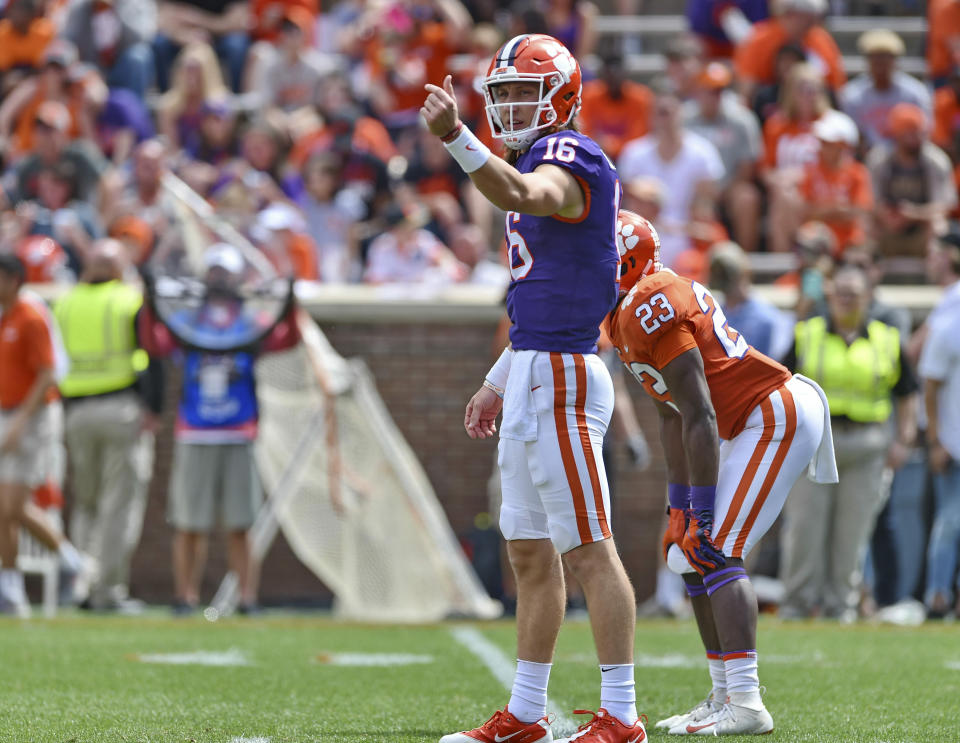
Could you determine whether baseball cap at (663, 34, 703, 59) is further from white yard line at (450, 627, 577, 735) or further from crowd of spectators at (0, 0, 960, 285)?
white yard line at (450, 627, 577, 735)

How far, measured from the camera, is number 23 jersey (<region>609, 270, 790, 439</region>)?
5328 millimetres

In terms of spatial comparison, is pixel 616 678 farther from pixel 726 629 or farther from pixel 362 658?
pixel 362 658

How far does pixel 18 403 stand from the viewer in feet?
35.9

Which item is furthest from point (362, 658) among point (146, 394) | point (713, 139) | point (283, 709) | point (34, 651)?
point (713, 139)

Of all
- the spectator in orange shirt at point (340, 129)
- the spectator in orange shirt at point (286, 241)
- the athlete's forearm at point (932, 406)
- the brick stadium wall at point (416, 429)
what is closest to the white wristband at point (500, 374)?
the athlete's forearm at point (932, 406)

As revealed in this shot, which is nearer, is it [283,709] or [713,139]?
[283,709]

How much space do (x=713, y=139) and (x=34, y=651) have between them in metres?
8.08

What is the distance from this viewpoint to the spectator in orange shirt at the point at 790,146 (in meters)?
13.3

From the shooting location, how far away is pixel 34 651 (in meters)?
7.98

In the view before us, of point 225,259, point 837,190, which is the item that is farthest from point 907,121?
point 225,259

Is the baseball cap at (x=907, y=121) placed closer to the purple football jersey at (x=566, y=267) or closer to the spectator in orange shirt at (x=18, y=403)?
the spectator in orange shirt at (x=18, y=403)

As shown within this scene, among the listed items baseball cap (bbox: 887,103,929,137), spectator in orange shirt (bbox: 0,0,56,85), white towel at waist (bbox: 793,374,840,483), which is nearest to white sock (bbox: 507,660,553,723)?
white towel at waist (bbox: 793,374,840,483)

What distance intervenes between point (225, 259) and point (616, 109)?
4.95 meters

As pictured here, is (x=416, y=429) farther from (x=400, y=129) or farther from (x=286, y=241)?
(x=400, y=129)
